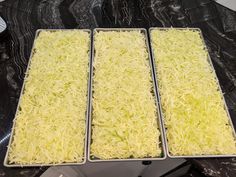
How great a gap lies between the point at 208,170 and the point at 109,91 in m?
0.48

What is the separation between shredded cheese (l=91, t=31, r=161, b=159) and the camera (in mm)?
993

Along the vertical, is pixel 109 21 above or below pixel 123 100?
above

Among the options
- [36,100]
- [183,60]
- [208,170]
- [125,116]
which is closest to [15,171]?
[36,100]

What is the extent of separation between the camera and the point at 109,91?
45.4 inches

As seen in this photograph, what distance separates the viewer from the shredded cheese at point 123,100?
0.99 meters

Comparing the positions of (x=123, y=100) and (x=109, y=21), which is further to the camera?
(x=109, y=21)

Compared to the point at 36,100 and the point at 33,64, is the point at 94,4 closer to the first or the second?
the point at 33,64

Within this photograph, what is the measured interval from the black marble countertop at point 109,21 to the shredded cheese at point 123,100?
18 centimetres

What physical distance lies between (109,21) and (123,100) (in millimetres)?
525

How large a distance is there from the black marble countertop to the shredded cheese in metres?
0.18

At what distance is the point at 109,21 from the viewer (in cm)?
146

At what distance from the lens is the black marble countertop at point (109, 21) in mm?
1237

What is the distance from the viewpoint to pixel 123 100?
3.70 ft

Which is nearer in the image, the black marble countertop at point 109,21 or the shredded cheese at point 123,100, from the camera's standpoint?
the shredded cheese at point 123,100
